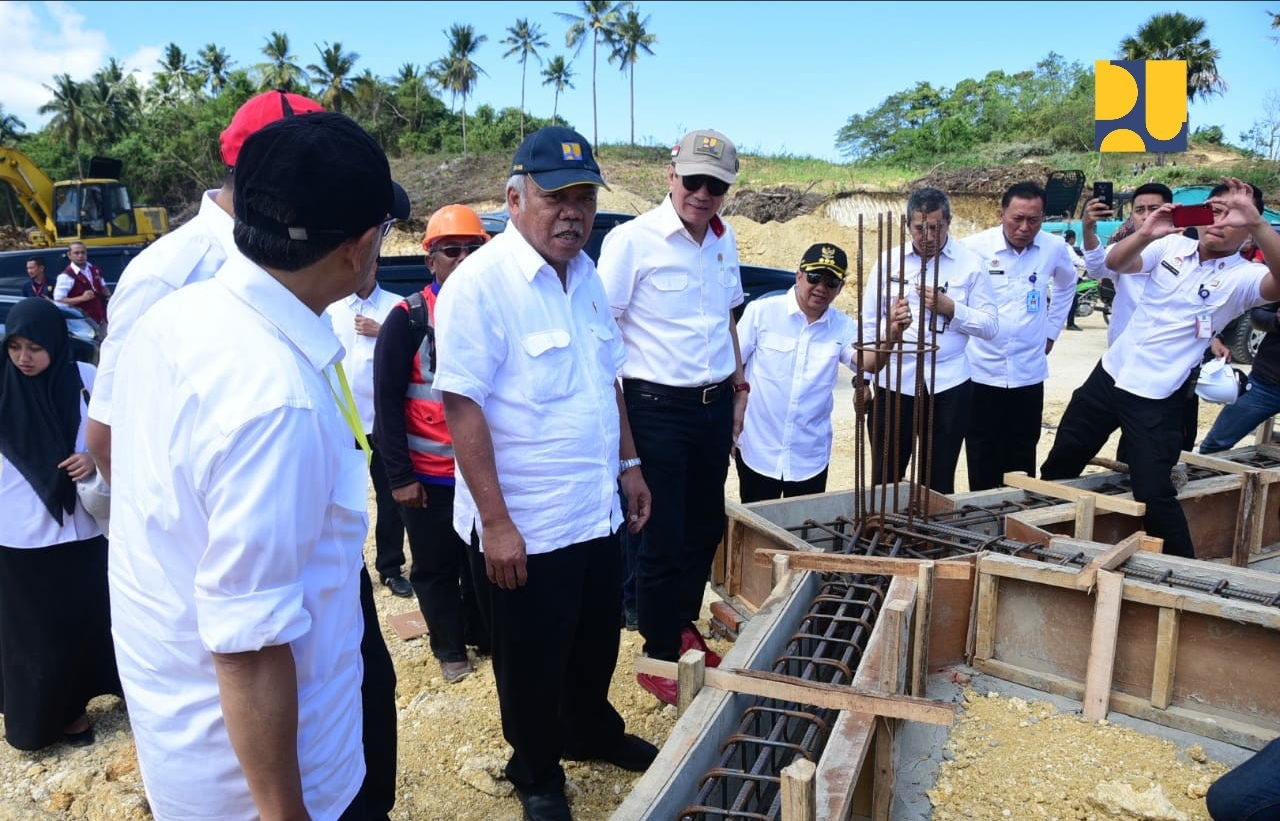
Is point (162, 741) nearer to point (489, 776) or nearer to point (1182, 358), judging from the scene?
point (489, 776)

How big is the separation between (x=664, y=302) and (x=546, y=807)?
5.77ft

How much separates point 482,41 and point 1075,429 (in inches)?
1761

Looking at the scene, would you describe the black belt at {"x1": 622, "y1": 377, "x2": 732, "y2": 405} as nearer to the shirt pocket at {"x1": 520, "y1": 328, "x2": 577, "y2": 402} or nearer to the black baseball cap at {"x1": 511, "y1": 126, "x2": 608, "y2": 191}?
the shirt pocket at {"x1": 520, "y1": 328, "x2": 577, "y2": 402}

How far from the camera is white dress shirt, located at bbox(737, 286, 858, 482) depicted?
3965mm

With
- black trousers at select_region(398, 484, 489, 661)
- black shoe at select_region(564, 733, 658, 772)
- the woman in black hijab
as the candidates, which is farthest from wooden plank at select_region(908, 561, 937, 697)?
the woman in black hijab

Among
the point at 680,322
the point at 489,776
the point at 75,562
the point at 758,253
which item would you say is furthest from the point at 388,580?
the point at 758,253

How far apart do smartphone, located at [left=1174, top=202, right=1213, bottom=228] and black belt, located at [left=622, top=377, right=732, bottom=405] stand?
7.50 feet

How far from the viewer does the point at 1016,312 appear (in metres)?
4.90

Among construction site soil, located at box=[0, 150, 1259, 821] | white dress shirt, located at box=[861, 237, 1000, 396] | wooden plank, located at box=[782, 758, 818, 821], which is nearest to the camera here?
wooden plank, located at box=[782, 758, 818, 821]

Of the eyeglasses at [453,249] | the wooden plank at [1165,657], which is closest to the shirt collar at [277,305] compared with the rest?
the eyeglasses at [453,249]

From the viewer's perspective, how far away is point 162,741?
1.27m

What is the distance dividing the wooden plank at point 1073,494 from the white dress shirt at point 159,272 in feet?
12.0

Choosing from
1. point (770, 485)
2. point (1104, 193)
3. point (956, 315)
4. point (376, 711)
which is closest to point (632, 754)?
point (376, 711)

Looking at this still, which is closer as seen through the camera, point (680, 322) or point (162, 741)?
point (162, 741)
